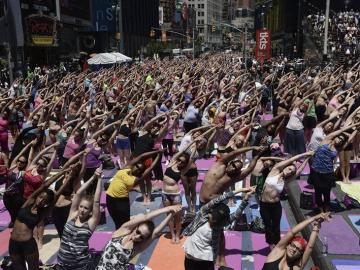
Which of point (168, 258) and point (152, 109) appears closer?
point (168, 258)

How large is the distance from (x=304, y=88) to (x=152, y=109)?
5.06 meters

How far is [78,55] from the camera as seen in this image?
5531 centimetres

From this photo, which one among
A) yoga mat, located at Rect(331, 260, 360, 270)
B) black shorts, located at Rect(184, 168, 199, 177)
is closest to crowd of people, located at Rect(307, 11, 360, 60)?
black shorts, located at Rect(184, 168, 199, 177)

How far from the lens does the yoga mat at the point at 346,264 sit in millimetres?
6797

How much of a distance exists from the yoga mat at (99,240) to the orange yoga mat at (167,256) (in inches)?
35.2

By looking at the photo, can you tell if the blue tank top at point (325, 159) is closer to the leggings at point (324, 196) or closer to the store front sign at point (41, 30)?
the leggings at point (324, 196)

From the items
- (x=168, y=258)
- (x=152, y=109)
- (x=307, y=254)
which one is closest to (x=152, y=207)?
(x=168, y=258)

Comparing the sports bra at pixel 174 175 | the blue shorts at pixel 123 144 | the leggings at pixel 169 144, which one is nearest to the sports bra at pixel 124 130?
the blue shorts at pixel 123 144

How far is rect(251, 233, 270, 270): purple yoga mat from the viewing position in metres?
7.26

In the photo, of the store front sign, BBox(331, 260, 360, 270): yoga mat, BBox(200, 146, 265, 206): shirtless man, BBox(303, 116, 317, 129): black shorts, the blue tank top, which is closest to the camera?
BBox(200, 146, 265, 206): shirtless man

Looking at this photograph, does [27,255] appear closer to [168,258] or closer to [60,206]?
[60,206]

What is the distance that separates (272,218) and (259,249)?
40.1 inches

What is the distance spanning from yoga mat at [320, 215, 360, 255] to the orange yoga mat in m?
2.29

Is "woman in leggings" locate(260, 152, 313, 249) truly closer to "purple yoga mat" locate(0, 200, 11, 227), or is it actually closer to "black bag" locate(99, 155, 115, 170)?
"purple yoga mat" locate(0, 200, 11, 227)
